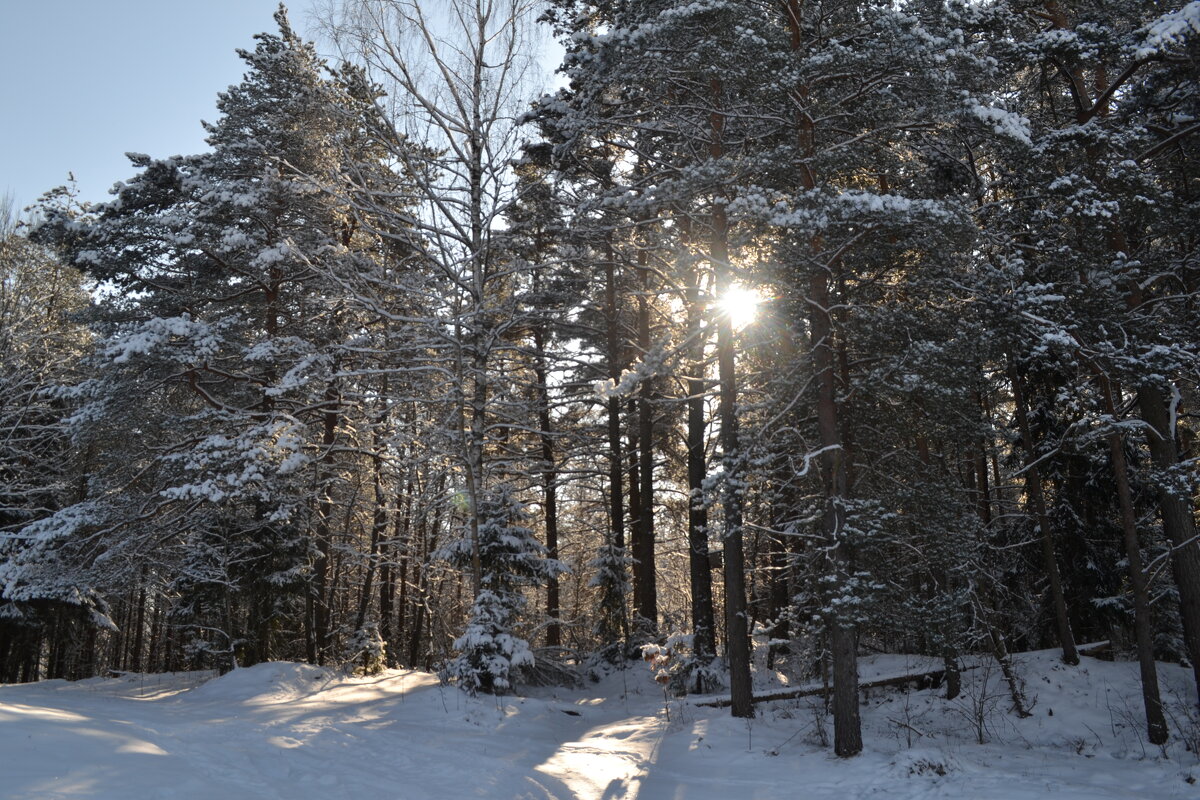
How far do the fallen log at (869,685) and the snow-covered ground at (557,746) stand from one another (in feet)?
0.73

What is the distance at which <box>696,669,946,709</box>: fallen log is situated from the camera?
44.0ft

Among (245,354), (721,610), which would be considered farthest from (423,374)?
(721,610)

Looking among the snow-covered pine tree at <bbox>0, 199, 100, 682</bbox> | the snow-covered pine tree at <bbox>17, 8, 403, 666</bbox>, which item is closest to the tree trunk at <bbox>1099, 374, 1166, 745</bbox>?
the snow-covered pine tree at <bbox>17, 8, 403, 666</bbox>

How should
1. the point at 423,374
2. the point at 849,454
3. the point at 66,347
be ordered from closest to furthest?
the point at 849,454
the point at 423,374
the point at 66,347

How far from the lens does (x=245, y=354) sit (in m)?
15.4

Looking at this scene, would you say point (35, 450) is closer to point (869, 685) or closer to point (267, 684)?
point (267, 684)

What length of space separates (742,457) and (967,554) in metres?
3.92

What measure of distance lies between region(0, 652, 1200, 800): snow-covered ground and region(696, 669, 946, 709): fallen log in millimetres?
221

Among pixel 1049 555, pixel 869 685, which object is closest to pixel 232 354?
pixel 869 685

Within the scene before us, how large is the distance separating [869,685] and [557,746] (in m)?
7.17

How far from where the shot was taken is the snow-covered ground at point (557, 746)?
6.78 m

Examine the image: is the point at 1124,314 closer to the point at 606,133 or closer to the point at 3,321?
the point at 606,133

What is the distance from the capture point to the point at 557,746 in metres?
10.9

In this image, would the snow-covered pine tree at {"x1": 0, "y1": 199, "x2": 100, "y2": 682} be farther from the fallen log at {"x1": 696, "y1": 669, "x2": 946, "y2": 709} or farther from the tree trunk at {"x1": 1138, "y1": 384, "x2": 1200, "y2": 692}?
the tree trunk at {"x1": 1138, "y1": 384, "x2": 1200, "y2": 692}
